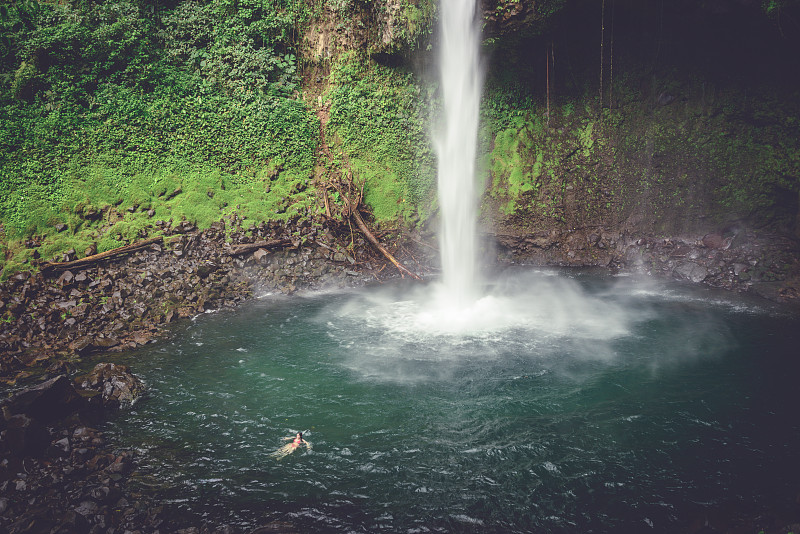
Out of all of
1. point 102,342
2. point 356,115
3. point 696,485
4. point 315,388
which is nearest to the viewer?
point 696,485

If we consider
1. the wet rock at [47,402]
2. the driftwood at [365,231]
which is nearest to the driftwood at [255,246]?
the driftwood at [365,231]

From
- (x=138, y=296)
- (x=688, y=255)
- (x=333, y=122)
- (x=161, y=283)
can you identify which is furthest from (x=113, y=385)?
(x=688, y=255)

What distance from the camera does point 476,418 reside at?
20.7 feet

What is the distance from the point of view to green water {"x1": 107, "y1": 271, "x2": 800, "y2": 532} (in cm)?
468

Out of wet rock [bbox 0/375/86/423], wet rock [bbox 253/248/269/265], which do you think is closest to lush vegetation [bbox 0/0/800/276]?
wet rock [bbox 253/248/269/265]

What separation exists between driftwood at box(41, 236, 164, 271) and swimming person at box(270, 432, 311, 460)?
27.3ft

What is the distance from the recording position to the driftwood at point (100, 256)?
1040 cm

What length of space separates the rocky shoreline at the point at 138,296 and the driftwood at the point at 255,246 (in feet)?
0.14

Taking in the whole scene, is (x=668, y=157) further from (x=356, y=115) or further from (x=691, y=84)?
(x=356, y=115)

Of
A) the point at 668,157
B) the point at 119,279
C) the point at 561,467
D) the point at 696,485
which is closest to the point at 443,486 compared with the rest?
the point at 561,467

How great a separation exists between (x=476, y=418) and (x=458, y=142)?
10.9 m

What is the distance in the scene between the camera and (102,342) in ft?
29.4

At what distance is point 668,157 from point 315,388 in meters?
13.9

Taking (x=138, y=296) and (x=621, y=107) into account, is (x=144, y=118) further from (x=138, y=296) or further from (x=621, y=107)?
(x=621, y=107)
